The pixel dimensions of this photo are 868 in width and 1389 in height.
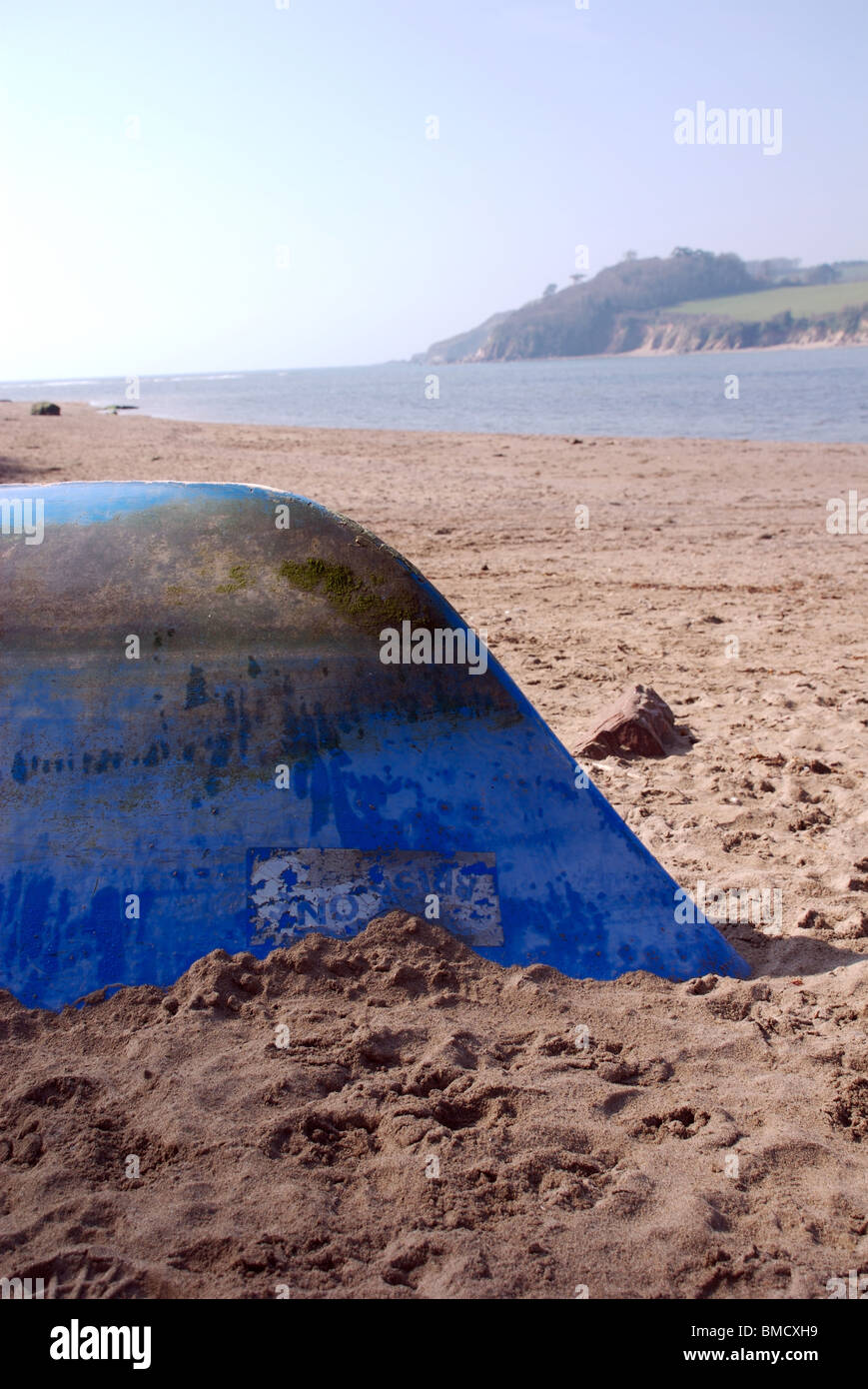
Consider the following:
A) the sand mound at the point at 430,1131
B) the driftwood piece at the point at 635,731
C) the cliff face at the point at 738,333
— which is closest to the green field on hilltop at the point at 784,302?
the cliff face at the point at 738,333

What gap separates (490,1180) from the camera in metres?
1.71

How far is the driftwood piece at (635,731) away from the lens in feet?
12.6

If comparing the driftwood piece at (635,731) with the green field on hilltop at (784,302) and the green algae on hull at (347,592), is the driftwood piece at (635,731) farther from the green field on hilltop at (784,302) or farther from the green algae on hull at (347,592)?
the green field on hilltop at (784,302)

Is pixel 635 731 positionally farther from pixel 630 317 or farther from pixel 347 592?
pixel 630 317

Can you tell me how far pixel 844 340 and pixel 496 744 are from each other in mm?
105835

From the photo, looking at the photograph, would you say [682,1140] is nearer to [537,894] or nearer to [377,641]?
[537,894]

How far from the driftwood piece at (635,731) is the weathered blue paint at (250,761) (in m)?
1.36

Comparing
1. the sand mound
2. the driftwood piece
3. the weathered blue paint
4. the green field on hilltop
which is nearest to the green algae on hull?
the weathered blue paint

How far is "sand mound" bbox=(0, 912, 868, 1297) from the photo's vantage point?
5.04 ft

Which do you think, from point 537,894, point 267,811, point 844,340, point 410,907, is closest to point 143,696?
point 267,811

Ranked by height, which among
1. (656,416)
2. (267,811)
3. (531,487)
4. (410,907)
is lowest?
(410,907)

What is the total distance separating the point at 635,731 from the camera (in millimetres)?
3834

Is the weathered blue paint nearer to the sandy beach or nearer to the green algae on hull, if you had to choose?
the green algae on hull
